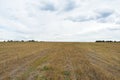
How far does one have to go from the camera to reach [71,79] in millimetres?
9930

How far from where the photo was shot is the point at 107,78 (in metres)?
10.4

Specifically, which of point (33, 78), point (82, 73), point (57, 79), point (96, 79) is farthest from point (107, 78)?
point (33, 78)

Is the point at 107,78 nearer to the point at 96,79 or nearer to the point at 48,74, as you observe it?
the point at 96,79

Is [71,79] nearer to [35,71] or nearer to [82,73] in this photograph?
[82,73]

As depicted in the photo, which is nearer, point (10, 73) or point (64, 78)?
point (64, 78)

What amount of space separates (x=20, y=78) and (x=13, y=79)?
11.9 inches

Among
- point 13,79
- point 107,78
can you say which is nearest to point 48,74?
point 13,79

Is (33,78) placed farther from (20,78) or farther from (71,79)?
(71,79)

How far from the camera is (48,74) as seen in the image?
35.8 ft

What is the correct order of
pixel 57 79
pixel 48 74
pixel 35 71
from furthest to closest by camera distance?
pixel 35 71 < pixel 48 74 < pixel 57 79

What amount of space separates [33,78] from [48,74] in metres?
1.03

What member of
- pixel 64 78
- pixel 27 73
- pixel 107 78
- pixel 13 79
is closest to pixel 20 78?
pixel 13 79

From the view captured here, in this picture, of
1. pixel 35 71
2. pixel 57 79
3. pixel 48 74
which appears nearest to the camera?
pixel 57 79

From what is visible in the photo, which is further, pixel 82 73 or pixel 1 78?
pixel 82 73
